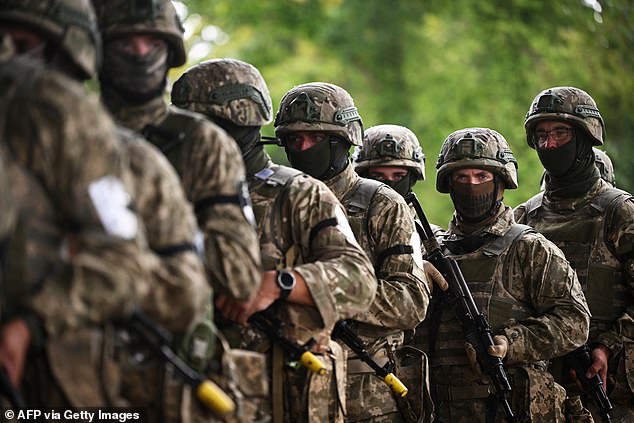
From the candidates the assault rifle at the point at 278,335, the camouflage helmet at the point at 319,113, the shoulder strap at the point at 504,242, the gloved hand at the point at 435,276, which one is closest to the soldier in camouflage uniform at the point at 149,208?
the assault rifle at the point at 278,335

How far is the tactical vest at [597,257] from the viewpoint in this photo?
29.2 ft

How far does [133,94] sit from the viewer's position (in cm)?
507

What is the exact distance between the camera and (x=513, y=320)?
26.8ft

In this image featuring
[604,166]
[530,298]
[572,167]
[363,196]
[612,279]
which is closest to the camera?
[363,196]

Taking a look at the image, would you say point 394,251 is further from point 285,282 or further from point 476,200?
point 285,282

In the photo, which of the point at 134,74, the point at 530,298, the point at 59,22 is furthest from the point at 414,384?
the point at 59,22

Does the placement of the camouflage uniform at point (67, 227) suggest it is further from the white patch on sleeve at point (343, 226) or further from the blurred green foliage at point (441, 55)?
the blurred green foliage at point (441, 55)

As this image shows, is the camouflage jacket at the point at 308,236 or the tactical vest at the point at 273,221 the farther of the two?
the tactical vest at the point at 273,221

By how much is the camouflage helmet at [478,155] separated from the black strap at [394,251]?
1470 mm

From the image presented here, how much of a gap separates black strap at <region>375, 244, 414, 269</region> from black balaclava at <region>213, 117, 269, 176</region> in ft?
4.59

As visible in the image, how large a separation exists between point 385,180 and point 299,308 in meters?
3.17

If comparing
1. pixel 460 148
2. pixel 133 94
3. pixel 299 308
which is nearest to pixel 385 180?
pixel 460 148

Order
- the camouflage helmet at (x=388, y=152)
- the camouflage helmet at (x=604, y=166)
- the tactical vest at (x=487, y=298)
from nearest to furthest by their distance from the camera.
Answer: the tactical vest at (x=487, y=298)
the camouflage helmet at (x=388, y=152)
the camouflage helmet at (x=604, y=166)

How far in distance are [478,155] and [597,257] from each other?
48.7 inches
